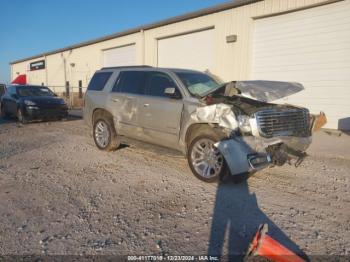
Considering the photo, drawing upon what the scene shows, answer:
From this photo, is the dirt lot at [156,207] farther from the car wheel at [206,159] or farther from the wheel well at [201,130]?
the wheel well at [201,130]

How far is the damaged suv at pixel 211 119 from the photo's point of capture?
4.78 m

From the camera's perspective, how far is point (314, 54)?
1136 cm

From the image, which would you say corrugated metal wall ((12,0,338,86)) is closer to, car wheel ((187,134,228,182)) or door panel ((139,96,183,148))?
door panel ((139,96,183,148))

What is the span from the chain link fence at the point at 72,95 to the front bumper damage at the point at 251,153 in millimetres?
11282

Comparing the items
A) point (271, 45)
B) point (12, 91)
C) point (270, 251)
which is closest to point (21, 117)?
point (12, 91)

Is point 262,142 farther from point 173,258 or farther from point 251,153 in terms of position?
point 173,258

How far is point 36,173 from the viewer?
5.76m

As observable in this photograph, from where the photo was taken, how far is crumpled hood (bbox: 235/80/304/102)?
5129 mm

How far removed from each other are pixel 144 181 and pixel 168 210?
131 cm

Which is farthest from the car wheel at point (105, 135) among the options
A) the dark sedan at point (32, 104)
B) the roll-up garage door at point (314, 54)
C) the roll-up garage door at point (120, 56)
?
the roll-up garage door at point (120, 56)

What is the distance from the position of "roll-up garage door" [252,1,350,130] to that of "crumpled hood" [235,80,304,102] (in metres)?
6.31

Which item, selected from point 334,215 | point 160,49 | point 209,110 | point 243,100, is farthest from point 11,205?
point 160,49

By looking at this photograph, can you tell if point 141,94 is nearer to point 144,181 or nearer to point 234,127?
point 144,181

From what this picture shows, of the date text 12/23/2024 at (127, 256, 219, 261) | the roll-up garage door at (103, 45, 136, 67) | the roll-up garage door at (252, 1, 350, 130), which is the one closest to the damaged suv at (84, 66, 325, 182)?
the date text 12/23/2024 at (127, 256, 219, 261)
